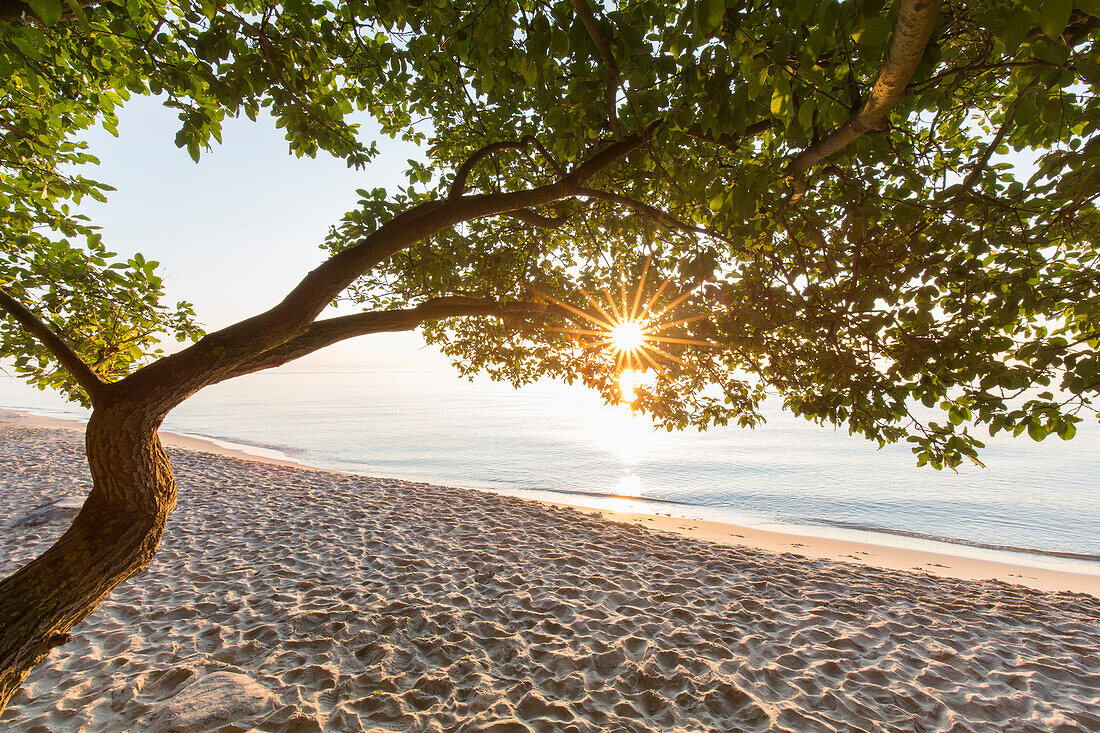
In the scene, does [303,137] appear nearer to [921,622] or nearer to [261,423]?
[921,622]

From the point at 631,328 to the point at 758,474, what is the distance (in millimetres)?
19665

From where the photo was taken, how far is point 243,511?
1020cm

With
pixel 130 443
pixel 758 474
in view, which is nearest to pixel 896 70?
pixel 130 443

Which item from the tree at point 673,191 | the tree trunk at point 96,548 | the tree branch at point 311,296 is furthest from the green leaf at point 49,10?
the tree trunk at point 96,548

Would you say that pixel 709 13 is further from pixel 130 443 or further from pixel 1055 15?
pixel 130 443

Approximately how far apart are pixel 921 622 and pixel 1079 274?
5781 mm

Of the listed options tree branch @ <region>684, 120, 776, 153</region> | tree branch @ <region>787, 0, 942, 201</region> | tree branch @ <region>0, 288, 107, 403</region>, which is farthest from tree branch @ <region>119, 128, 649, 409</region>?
tree branch @ <region>787, 0, 942, 201</region>

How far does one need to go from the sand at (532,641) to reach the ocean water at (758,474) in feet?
21.4

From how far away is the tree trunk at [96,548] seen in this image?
234cm

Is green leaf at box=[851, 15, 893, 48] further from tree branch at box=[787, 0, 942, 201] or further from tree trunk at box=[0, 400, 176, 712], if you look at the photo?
tree trunk at box=[0, 400, 176, 712]

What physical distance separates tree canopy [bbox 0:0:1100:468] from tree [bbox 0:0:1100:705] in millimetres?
24

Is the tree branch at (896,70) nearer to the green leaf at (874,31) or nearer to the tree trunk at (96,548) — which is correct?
the green leaf at (874,31)

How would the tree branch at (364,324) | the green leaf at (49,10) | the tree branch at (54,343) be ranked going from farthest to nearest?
1. the tree branch at (364,324)
2. the tree branch at (54,343)
3. the green leaf at (49,10)

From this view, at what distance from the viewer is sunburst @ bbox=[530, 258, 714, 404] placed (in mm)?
4462
